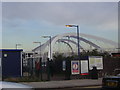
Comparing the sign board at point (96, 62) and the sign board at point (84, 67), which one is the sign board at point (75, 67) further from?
the sign board at point (96, 62)

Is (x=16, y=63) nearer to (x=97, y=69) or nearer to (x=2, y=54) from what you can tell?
(x=2, y=54)

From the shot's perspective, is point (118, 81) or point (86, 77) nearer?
point (118, 81)

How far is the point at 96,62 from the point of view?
2291 centimetres

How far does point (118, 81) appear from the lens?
10672 mm

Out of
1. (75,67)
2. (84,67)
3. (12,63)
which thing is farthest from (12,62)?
(84,67)

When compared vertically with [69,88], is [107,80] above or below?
above

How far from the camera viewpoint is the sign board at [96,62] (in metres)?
22.6

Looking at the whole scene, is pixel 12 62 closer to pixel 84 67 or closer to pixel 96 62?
pixel 84 67

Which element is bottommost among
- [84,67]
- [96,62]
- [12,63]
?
[84,67]

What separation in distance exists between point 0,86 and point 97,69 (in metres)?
18.3

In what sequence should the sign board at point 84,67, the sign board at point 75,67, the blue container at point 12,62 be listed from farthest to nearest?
1. the blue container at point 12,62
2. the sign board at point 84,67
3. the sign board at point 75,67

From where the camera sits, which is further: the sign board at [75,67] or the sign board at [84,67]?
the sign board at [84,67]

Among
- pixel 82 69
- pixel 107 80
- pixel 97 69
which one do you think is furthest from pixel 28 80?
pixel 107 80

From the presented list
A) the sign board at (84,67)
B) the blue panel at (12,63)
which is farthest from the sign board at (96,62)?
the blue panel at (12,63)
